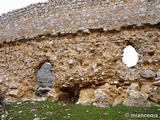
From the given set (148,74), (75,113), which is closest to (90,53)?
(148,74)

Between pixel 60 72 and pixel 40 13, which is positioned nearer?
pixel 60 72

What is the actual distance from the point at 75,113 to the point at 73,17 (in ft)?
16.3

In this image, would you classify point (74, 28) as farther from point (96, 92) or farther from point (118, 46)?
point (96, 92)

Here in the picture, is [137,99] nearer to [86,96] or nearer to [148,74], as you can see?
[148,74]

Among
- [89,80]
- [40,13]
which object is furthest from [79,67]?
[40,13]

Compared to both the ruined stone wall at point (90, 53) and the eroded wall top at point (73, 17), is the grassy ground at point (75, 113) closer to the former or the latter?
the ruined stone wall at point (90, 53)

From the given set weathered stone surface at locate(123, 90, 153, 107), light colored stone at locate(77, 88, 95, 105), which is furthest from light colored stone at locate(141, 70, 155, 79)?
light colored stone at locate(77, 88, 95, 105)

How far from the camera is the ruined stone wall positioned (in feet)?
33.1

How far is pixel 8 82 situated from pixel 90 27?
4.73m

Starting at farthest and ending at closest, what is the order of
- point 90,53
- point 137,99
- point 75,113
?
point 90,53, point 137,99, point 75,113

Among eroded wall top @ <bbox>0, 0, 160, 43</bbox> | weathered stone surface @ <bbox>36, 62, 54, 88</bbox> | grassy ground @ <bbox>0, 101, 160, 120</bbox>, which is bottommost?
grassy ground @ <bbox>0, 101, 160, 120</bbox>

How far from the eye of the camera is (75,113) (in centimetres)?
803

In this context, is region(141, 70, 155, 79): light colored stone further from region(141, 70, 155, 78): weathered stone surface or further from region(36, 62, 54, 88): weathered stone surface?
region(36, 62, 54, 88): weathered stone surface

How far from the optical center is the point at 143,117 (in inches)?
292
